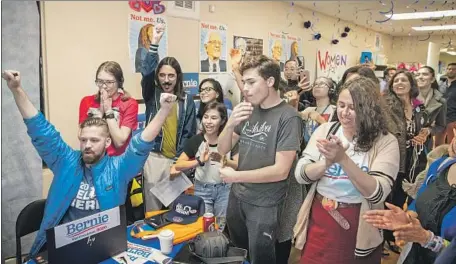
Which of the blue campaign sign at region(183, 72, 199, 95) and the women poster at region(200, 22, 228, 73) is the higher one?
the women poster at region(200, 22, 228, 73)

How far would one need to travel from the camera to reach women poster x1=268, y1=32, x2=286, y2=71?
4980mm

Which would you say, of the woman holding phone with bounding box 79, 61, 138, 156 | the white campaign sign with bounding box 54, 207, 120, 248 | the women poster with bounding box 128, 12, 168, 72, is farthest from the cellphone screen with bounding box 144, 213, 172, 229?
the women poster with bounding box 128, 12, 168, 72

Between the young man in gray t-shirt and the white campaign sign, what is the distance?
55 cm

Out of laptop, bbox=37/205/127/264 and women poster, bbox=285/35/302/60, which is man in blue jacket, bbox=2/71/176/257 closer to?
laptop, bbox=37/205/127/264

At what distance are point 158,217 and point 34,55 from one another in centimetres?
138

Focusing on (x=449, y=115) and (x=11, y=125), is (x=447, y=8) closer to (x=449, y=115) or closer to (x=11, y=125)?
(x=449, y=115)

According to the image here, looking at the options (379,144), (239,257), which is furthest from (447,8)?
(239,257)

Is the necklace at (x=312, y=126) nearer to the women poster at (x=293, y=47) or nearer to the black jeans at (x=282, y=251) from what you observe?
the black jeans at (x=282, y=251)

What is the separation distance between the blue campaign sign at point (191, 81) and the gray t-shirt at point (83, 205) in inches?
89.9

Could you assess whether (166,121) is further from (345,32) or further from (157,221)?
(345,32)

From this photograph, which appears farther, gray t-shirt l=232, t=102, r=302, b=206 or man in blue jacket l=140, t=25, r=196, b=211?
man in blue jacket l=140, t=25, r=196, b=211

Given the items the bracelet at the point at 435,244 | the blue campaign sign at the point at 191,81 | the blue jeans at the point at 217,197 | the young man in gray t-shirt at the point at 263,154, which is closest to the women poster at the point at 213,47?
the blue campaign sign at the point at 191,81

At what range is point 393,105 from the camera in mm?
2533

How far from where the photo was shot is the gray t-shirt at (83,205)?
152 centimetres
